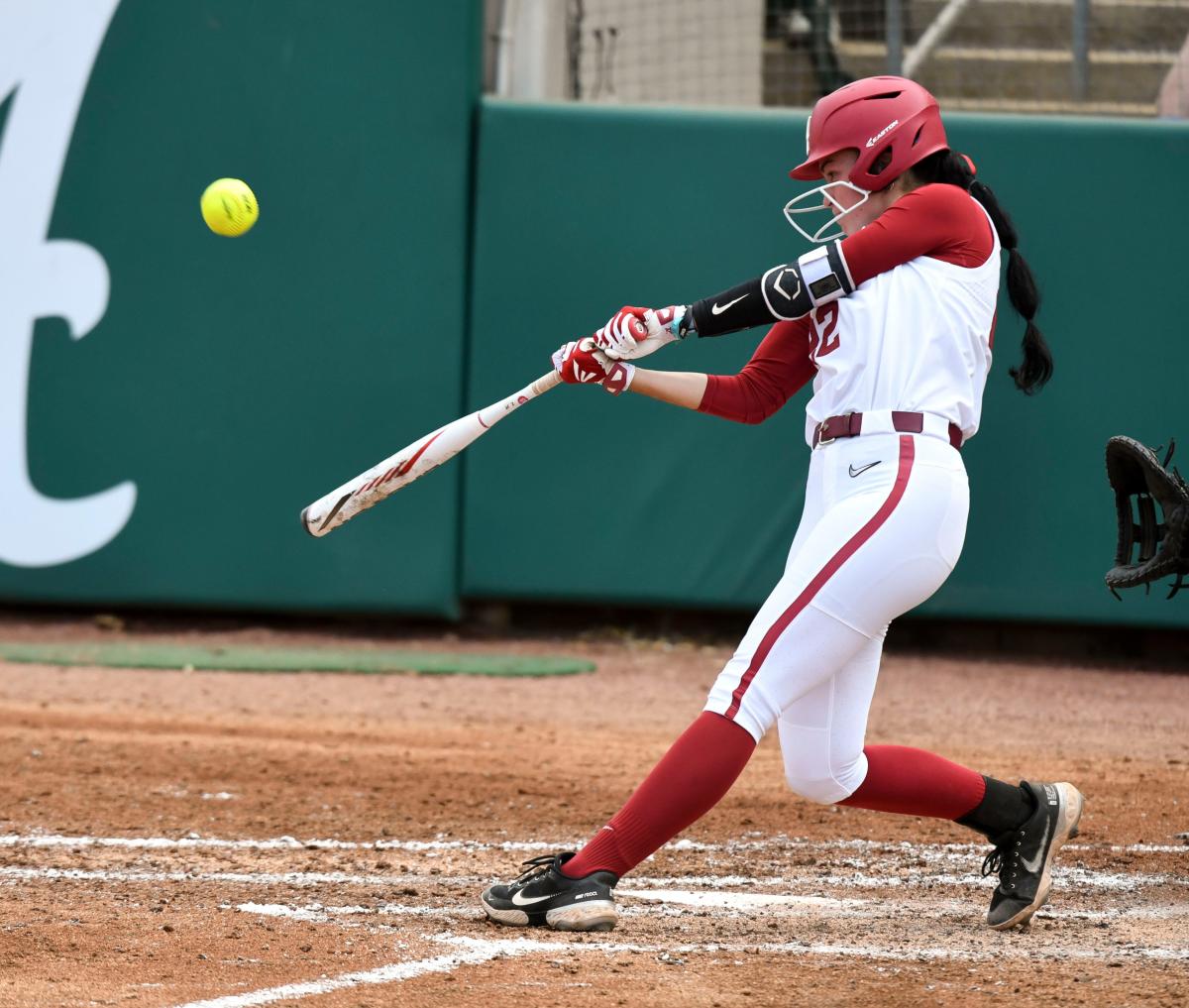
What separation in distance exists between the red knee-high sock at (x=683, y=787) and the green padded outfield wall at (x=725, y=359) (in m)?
3.88

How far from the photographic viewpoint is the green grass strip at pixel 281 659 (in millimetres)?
6629

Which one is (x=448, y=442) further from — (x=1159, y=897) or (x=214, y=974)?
(x=1159, y=897)

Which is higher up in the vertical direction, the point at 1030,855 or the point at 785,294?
the point at 785,294

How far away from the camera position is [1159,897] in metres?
3.49

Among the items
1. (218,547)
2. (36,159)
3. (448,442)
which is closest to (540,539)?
(218,547)

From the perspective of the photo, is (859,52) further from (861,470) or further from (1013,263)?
(861,470)

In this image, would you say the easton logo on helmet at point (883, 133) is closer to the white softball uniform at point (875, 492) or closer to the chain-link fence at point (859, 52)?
the white softball uniform at point (875, 492)

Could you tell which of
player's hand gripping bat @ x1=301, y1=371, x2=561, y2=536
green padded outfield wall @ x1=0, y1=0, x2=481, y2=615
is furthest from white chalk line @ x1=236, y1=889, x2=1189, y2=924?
green padded outfield wall @ x1=0, y1=0, x2=481, y2=615

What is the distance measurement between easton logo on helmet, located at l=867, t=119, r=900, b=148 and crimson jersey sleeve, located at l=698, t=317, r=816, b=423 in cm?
45

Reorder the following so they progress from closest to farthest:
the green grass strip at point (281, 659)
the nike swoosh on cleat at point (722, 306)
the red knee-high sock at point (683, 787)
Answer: the red knee-high sock at point (683, 787) → the nike swoosh on cleat at point (722, 306) → the green grass strip at point (281, 659)

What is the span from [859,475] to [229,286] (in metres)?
4.67

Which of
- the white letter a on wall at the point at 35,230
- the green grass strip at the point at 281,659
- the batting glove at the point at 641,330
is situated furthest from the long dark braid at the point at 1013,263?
the white letter a on wall at the point at 35,230

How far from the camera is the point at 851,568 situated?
9.73ft

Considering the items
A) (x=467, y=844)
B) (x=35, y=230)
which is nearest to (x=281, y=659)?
(x=35, y=230)
